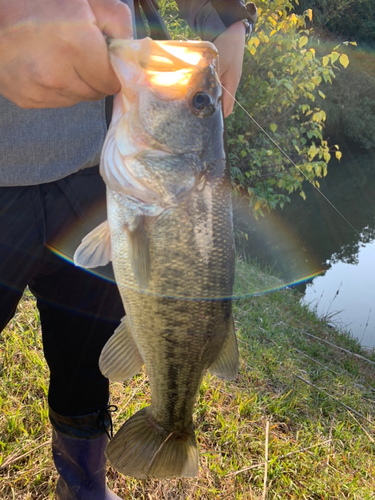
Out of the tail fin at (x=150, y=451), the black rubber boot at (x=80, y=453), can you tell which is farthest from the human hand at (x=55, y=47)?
the black rubber boot at (x=80, y=453)

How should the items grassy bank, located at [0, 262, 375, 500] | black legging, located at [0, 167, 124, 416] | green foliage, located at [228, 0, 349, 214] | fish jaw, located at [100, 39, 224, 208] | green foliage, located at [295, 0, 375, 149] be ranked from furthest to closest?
green foliage, located at [295, 0, 375, 149], green foliage, located at [228, 0, 349, 214], grassy bank, located at [0, 262, 375, 500], black legging, located at [0, 167, 124, 416], fish jaw, located at [100, 39, 224, 208]

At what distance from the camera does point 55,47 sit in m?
0.89

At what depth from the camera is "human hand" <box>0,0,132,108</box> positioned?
87 cm

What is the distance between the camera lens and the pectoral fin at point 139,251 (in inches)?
49.3

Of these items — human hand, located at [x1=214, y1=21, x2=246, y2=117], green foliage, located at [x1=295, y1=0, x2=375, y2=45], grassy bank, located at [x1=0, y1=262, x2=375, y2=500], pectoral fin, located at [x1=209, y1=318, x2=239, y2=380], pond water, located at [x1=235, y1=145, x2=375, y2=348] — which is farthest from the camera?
green foliage, located at [x1=295, y1=0, x2=375, y2=45]

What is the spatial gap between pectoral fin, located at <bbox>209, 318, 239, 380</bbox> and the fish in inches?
1.8

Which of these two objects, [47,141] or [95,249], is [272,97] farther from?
[95,249]

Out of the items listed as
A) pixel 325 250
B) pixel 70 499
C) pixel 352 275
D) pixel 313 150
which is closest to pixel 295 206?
pixel 325 250

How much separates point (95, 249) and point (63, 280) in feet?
1.16

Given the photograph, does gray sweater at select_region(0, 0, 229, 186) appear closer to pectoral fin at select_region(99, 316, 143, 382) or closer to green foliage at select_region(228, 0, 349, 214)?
pectoral fin at select_region(99, 316, 143, 382)

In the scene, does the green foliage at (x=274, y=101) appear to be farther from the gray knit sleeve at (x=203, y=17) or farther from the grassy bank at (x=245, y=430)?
the gray knit sleeve at (x=203, y=17)

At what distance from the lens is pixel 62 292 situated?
1574 mm

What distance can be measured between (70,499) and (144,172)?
1537 mm

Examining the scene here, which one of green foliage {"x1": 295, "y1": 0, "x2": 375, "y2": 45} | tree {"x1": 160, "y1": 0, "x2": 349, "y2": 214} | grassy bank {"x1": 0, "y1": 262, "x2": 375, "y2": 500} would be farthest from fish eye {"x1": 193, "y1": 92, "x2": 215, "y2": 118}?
green foliage {"x1": 295, "y1": 0, "x2": 375, "y2": 45}
